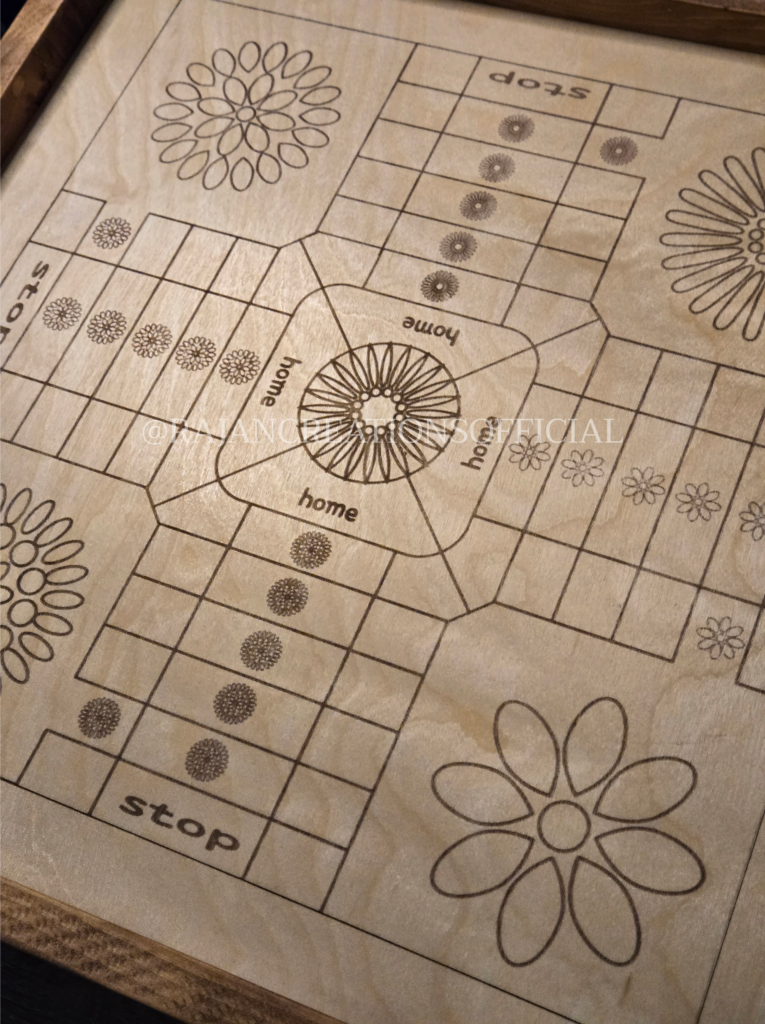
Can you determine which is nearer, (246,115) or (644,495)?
(644,495)

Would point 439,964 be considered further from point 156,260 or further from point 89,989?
point 156,260

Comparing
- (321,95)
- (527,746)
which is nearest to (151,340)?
(321,95)

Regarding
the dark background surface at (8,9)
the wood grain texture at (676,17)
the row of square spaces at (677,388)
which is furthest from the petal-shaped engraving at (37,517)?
the dark background surface at (8,9)

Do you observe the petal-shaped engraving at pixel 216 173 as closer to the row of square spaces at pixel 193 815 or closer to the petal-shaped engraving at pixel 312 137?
the petal-shaped engraving at pixel 312 137

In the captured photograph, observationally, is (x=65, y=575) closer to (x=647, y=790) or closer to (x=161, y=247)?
(x=161, y=247)

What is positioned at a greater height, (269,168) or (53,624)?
(269,168)

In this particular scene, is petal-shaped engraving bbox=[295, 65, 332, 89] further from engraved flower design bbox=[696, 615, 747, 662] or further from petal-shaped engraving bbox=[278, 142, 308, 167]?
engraved flower design bbox=[696, 615, 747, 662]
